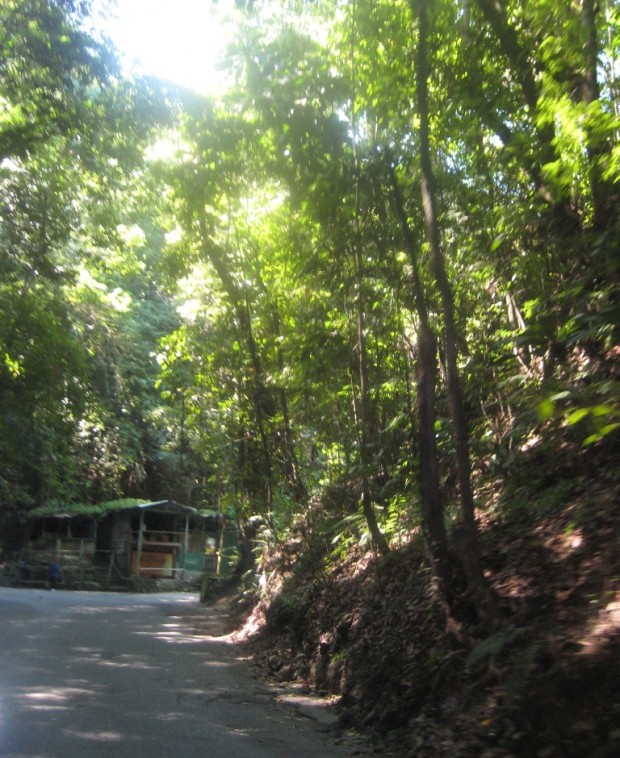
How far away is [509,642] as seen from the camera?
6211 mm

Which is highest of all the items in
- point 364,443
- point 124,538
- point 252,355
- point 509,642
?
point 252,355

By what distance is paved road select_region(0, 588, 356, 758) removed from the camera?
265 inches

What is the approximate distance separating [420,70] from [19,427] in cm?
1693

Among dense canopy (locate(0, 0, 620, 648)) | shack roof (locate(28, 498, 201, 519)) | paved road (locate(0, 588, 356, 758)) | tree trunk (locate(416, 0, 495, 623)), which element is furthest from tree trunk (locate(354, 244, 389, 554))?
shack roof (locate(28, 498, 201, 519))

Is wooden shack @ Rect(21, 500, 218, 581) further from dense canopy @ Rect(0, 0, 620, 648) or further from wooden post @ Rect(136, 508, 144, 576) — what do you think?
dense canopy @ Rect(0, 0, 620, 648)

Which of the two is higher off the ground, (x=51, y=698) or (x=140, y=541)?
(x=140, y=541)

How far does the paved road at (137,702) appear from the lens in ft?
22.1

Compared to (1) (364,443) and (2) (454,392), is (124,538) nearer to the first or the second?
(1) (364,443)

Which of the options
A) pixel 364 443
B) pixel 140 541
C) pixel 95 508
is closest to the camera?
pixel 364 443

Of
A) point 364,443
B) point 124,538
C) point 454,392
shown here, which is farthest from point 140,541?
point 454,392

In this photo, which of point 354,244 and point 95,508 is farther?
point 95,508

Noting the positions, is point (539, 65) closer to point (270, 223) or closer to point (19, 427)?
point (270, 223)

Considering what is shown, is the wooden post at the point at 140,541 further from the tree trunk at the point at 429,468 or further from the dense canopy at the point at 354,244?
the tree trunk at the point at 429,468

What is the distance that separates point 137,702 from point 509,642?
450cm
